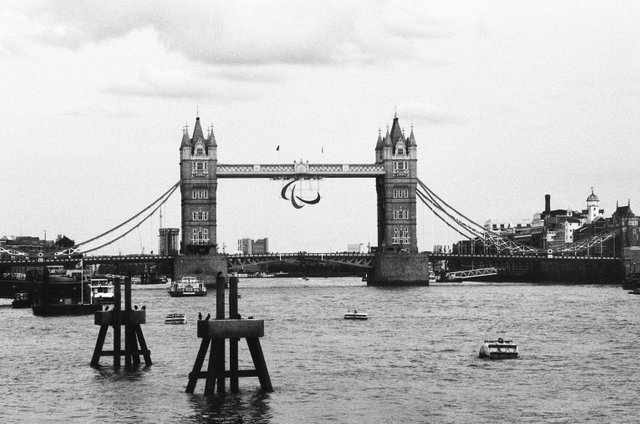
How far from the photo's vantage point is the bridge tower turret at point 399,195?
555ft

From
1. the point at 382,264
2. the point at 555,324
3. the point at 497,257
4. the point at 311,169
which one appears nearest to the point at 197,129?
the point at 311,169

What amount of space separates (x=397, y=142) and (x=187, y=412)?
130848 mm

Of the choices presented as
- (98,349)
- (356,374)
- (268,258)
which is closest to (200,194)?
(268,258)

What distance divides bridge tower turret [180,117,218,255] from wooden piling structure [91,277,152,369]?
111 metres

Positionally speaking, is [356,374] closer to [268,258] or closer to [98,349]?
[98,349]

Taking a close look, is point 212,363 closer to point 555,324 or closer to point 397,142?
point 555,324

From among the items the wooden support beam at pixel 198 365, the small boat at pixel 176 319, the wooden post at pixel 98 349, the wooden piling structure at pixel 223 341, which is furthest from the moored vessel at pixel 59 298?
the wooden piling structure at pixel 223 341

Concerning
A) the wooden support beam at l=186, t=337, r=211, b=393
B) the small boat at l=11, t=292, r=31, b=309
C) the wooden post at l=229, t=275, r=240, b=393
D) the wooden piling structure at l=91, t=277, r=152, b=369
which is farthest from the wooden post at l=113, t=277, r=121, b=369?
the small boat at l=11, t=292, r=31, b=309

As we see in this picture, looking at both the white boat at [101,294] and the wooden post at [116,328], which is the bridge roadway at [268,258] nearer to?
the white boat at [101,294]

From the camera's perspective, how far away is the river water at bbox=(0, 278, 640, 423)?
4247 centimetres

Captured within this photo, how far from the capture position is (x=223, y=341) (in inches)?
1656

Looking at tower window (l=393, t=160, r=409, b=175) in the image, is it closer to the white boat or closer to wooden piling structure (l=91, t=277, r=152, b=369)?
the white boat

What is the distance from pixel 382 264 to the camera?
16562 cm

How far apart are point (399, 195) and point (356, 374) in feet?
387
